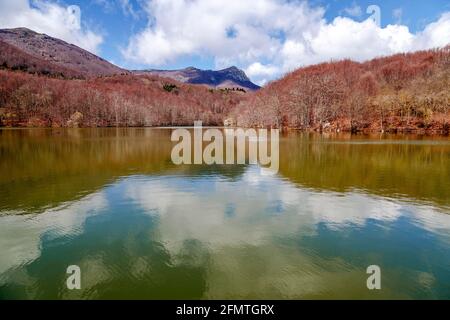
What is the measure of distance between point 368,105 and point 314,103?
15082 millimetres

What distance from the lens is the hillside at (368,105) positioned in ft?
259

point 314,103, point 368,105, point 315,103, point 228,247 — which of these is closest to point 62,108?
point 314,103

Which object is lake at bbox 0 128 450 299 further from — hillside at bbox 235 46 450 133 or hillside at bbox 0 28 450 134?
hillside at bbox 0 28 450 134

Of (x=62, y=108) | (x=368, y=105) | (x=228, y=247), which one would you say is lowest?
(x=228, y=247)

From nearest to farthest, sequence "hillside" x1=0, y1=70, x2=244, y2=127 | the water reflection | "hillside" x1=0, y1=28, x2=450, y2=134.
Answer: the water reflection
"hillside" x1=0, y1=28, x2=450, y2=134
"hillside" x1=0, y1=70, x2=244, y2=127

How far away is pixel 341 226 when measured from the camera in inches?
477

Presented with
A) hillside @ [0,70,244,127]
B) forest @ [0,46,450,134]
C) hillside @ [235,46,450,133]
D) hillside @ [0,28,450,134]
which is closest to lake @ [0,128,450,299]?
hillside @ [235,46,450,133]

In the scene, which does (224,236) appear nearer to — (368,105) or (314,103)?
(314,103)

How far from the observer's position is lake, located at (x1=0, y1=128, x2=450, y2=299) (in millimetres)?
7867

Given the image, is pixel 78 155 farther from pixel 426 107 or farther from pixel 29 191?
pixel 426 107

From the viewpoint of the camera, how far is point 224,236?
11.0 m

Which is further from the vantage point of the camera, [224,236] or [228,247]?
[224,236]

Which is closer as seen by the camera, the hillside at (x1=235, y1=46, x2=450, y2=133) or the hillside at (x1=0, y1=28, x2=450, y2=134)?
the hillside at (x1=235, y1=46, x2=450, y2=133)

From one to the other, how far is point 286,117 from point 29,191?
106 metres
